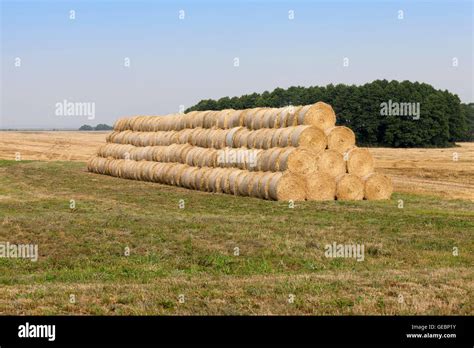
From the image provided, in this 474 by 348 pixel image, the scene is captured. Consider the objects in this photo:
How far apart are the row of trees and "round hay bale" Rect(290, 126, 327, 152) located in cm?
5112

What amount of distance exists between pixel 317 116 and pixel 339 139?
4.05ft

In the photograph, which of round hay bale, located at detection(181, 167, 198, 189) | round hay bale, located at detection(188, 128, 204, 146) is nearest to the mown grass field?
round hay bale, located at detection(181, 167, 198, 189)

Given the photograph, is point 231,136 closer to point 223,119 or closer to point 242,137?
point 242,137

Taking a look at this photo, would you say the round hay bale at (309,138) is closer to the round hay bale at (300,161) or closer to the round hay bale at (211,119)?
the round hay bale at (300,161)

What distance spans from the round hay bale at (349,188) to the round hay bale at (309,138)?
1431 mm

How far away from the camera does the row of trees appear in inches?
3172

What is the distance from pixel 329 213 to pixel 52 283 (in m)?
11.4

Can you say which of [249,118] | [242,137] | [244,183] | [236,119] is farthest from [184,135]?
[244,183]

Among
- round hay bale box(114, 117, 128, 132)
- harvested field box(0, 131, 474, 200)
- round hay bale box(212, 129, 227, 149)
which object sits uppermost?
round hay bale box(114, 117, 128, 132)

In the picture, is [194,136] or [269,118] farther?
[194,136]

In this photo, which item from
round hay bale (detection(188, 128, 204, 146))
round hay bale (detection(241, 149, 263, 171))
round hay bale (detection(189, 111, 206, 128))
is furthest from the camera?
round hay bale (detection(189, 111, 206, 128))

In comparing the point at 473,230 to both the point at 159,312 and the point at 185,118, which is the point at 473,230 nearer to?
the point at 159,312

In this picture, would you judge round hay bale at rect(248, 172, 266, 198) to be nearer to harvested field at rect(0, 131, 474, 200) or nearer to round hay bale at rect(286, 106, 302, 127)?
round hay bale at rect(286, 106, 302, 127)

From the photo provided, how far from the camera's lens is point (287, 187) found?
82.5ft
